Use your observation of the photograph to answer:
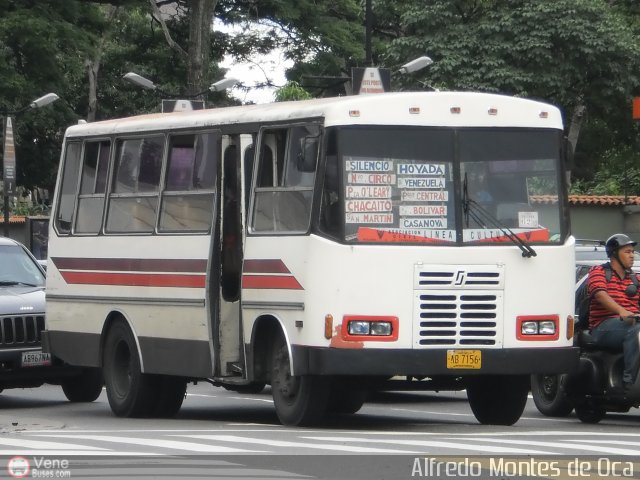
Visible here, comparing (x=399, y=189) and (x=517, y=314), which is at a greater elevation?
(x=399, y=189)

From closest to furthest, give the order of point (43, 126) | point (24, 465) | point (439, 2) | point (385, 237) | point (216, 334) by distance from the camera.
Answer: point (24, 465) < point (385, 237) < point (216, 334) < point (439, 2) < point (43, 126)

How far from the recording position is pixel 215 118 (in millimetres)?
15914

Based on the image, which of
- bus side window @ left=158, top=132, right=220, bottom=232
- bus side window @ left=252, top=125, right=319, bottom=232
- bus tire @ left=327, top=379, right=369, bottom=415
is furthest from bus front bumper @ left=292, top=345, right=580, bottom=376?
bus tire @ left=327, top=379, right=369, bottom=415

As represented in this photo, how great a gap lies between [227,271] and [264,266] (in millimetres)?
778

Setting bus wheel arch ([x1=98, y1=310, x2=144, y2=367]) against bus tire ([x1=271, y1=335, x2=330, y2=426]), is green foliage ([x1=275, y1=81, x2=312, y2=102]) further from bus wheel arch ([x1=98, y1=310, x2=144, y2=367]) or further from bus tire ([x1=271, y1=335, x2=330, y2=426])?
bus tire ([x1=271, y1=335, x2=330, y2=426])

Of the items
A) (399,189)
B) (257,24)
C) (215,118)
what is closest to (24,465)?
(399,189)

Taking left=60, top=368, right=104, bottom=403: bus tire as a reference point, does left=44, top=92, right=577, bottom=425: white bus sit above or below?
above

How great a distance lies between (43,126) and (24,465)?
141 ft

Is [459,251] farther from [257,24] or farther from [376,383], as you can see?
[257,24]

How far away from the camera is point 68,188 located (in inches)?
731

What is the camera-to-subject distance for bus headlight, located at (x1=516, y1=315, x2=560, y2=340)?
47.4 feet

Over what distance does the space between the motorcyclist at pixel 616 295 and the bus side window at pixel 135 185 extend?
4321mm

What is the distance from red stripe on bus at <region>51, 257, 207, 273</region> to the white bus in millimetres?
34

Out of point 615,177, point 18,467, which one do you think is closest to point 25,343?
point 18,467
